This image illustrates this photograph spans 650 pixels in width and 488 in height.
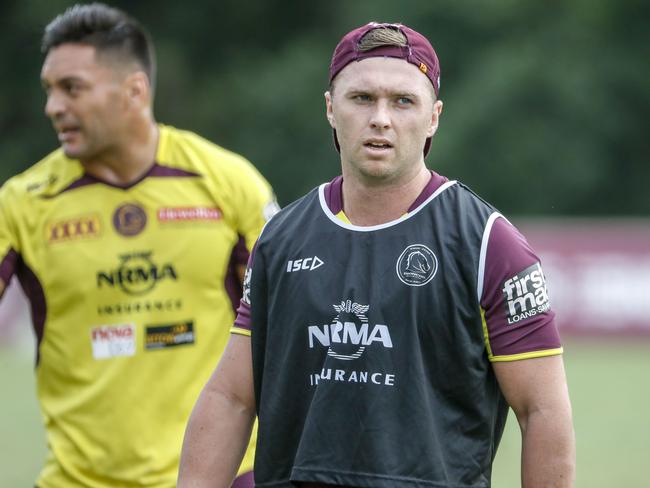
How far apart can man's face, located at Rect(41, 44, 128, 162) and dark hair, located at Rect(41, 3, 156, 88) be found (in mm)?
40

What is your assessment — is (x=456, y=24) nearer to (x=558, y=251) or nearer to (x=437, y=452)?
(x=558, y=251)

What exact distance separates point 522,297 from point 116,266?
2229 mm

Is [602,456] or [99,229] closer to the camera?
[99,229]

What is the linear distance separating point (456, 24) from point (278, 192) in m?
5.33

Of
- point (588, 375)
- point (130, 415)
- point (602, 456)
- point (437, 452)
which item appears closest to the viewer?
point (437, 452)

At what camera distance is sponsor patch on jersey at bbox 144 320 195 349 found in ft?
17.6


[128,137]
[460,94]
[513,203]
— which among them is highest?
[460,94]

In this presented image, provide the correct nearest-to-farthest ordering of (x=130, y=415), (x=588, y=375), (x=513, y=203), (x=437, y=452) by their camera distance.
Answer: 1. (x=437, y=452)
2. (x=130, y=415)
3. (x=588, y=375)
4. (x=513, y=203)

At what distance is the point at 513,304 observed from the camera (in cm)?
362

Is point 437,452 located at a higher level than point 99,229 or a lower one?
lower

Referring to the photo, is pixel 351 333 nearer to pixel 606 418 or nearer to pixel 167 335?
pixel 167 335

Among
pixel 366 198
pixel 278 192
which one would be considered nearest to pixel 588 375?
pixel 366 198

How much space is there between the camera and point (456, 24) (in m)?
29.9

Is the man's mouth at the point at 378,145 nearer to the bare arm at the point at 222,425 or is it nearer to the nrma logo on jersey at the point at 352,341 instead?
the nrma logo on jersey at the point at 352,341
